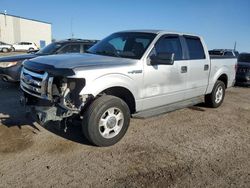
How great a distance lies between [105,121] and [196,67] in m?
2.80

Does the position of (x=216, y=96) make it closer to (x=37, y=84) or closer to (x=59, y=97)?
(x=59, y=97)

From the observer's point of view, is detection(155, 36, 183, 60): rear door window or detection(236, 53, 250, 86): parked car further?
detection(236, 53, 250, 86): parked car

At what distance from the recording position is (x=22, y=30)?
186 ft

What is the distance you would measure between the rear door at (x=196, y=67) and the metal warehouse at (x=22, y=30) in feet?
167

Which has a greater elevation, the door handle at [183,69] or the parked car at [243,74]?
the door handle at [183,69]

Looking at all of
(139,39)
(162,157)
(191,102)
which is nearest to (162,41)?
(139,39)

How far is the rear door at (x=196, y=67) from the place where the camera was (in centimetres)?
594

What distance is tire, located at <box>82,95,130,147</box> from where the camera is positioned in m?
4.05

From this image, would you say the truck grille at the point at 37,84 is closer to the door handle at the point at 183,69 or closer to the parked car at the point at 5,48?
the door handle at the point at 183,69

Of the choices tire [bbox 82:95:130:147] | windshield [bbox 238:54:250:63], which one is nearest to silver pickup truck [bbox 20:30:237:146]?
tire [bbox 82:95:130:147]

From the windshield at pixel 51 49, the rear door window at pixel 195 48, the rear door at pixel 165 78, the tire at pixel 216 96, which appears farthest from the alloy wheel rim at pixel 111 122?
the windshield at pixel 51 49

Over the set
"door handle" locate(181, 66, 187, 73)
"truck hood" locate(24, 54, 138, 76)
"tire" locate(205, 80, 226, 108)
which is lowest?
"tire" locate(205, 80, 226, 108)

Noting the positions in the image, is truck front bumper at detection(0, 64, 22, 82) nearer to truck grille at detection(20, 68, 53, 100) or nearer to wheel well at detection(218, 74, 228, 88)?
truck grille at detection(20, 68, 53, 100)

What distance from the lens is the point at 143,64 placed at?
474cm
